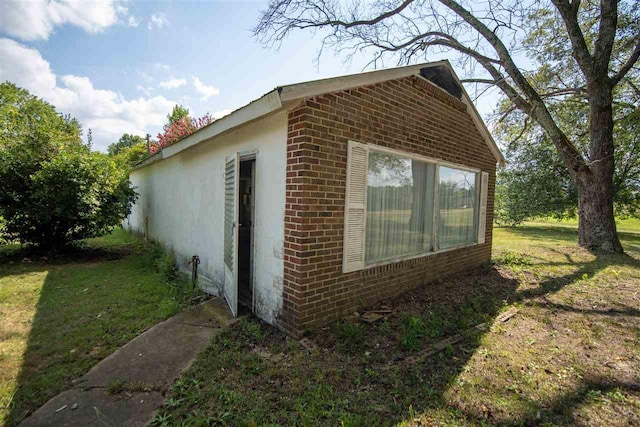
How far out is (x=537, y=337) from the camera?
3.39 metres

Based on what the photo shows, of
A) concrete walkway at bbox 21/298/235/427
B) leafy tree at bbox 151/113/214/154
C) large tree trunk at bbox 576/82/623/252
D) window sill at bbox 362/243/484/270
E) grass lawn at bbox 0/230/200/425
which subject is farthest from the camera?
leafy tree at bbox 151/113/214/154

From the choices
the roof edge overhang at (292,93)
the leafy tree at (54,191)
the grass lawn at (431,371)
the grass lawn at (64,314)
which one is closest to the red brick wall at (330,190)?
the roof edge overhang at (292,93)

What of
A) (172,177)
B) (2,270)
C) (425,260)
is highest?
(172,177)

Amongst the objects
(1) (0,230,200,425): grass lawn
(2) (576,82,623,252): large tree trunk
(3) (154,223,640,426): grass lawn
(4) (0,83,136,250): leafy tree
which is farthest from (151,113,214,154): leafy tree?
(2) (576,82,623,252): large tree trunk

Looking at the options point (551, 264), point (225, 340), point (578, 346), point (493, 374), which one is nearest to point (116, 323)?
point (225, 340)

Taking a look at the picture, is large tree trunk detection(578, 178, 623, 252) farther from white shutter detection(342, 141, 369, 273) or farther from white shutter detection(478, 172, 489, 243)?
white shutter detection(342, 141, 369, 273)

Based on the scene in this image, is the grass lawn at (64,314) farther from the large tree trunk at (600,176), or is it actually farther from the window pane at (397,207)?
the large tree trunk at (600,176)

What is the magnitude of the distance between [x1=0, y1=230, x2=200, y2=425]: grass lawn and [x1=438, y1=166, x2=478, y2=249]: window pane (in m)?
4.65

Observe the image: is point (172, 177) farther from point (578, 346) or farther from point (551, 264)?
point (551, 264)

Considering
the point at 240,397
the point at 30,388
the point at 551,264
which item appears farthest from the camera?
the point at 551,264

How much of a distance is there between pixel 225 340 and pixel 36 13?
765 cm

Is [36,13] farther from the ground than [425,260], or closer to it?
farther from the ground

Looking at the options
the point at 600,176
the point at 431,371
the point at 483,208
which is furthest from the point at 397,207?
the point at 600,176

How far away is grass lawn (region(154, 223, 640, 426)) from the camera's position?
83.6 inches
